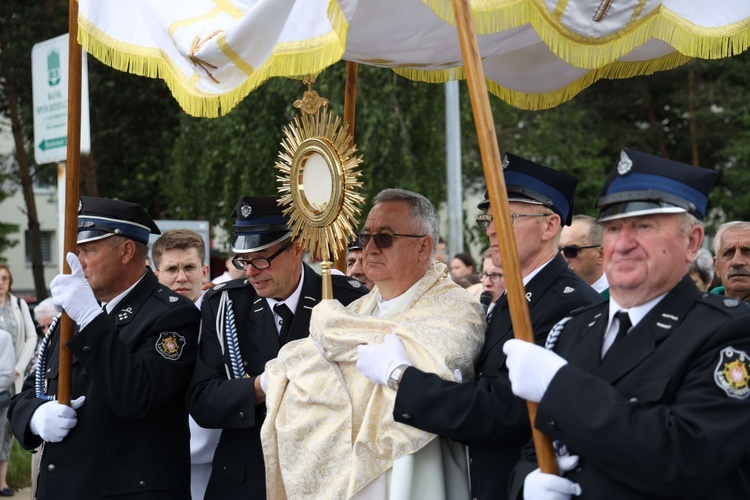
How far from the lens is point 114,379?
3.84 metres

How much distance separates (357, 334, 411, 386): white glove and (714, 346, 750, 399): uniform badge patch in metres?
1.09

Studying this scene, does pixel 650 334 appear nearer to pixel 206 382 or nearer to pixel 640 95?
pixel 206 382

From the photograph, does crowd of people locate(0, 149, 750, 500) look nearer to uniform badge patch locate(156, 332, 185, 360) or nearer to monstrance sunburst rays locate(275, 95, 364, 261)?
uniform badge patch locate(156, 332, 185, 360)

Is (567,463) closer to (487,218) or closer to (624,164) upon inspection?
(624,164)

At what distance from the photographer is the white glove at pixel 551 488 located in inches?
107

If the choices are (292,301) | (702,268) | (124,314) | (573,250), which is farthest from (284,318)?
(702,268)

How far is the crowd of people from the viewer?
8.55 ft

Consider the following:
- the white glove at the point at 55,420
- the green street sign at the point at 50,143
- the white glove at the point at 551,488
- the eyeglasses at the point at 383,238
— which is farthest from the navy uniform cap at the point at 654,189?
the green street sign at the point at 50,143

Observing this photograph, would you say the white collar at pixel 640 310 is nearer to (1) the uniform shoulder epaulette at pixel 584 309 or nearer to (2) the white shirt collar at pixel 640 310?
(2) the white shirt collar at pixel 640 310

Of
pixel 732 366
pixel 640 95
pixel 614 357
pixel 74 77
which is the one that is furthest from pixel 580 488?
pixel 640 95

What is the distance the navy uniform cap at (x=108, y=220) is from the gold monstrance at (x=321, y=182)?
699 millimetres

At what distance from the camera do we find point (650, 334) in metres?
2.72

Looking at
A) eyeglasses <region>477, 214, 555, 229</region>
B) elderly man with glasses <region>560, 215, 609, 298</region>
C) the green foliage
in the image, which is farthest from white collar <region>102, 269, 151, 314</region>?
the green foliage

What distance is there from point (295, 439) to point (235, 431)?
0.55 m
